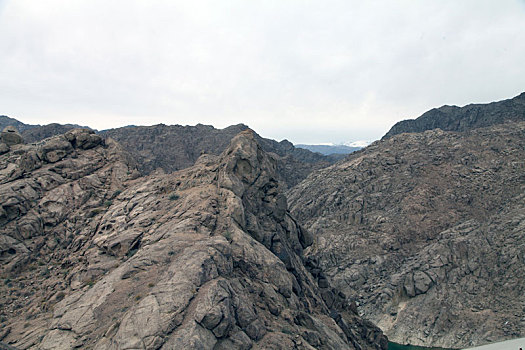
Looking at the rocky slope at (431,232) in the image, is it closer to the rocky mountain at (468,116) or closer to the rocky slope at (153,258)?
the rocky slope at (153,258)

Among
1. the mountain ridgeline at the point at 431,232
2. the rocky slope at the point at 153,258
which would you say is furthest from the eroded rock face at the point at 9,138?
the mountain ridgeline at the point at 431,232

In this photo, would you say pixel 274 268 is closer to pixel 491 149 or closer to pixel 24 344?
pixel 24 344

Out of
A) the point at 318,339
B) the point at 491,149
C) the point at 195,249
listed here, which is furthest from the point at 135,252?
the point at 491,149

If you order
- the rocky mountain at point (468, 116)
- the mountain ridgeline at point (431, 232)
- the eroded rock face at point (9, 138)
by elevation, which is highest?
the rocky mountain at point (468, 116)

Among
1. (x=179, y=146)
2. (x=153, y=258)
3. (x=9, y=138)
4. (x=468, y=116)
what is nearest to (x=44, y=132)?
(x=179, y=146)

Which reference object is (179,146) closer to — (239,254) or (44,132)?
(44,132)

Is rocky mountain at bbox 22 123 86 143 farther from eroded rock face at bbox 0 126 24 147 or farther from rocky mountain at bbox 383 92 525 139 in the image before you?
rocky mountain at bbox 383 92 525 139
